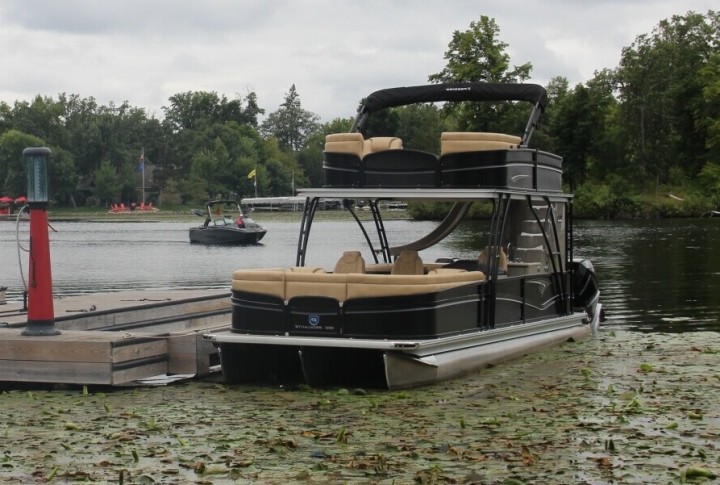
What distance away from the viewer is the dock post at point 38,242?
13484mm

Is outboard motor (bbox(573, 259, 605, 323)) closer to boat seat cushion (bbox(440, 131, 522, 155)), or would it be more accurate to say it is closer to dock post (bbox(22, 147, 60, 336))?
boat seat cushion (bbox(440, 131, 522, 155))

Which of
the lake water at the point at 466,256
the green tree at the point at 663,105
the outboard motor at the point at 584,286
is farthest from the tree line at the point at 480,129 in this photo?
the outboard motor at the point at 584,286

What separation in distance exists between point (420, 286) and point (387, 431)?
262 cm

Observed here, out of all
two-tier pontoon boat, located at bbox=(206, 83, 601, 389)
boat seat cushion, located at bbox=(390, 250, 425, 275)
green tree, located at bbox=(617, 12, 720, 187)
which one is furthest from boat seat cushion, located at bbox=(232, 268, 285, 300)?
green tree, located at bbox=(617, 12, 720, 187)

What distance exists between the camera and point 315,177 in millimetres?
189625

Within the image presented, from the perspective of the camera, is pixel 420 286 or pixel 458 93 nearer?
pixel 420 286

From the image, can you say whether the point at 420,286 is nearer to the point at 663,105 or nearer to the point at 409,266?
the point at 409,266

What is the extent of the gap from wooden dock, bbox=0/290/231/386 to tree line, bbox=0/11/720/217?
3896 cm

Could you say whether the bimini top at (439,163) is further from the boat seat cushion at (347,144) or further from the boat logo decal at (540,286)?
the boat logo decal at (540,286)

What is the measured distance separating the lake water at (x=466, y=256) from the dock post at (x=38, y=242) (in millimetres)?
1100

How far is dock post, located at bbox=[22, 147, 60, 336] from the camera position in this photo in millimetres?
13484

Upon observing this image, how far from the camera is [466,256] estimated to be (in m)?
43.1

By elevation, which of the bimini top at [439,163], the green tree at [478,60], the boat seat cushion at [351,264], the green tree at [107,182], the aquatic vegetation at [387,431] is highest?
the green tree at [478,60]

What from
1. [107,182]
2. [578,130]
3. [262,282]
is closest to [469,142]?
[262,282]
